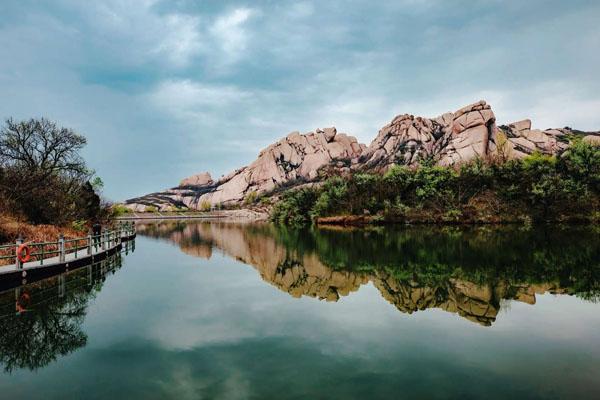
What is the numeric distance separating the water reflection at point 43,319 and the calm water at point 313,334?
0.06m

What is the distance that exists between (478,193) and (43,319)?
60.8 metres

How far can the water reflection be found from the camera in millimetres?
9086

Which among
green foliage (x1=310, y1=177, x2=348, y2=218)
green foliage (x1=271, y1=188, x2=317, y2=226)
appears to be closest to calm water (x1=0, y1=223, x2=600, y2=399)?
green foliage (x1=310, y1=177, x2=348, y2=218)

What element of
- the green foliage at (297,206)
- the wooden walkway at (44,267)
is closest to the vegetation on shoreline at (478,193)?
the green foliage at (297,206)

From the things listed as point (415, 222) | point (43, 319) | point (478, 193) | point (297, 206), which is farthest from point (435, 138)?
point (43, 319)

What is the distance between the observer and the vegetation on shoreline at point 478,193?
54469mm

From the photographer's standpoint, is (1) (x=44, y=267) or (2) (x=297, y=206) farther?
(2) (x=297, y=206)

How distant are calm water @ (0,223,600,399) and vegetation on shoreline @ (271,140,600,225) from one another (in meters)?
40.2

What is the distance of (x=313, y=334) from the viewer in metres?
10.4

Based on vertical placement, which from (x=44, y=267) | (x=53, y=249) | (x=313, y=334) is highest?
(x=53, y=249)

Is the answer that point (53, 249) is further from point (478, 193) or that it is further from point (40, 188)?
point (478, 193)

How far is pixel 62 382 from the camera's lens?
7.57m

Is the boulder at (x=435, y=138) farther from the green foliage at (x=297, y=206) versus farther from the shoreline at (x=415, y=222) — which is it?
the shoreline at (x=415, y=222)

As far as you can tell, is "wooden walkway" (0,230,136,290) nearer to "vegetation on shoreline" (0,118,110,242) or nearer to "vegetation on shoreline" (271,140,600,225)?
"vegetation on shoreline" (0,118,110,242)
